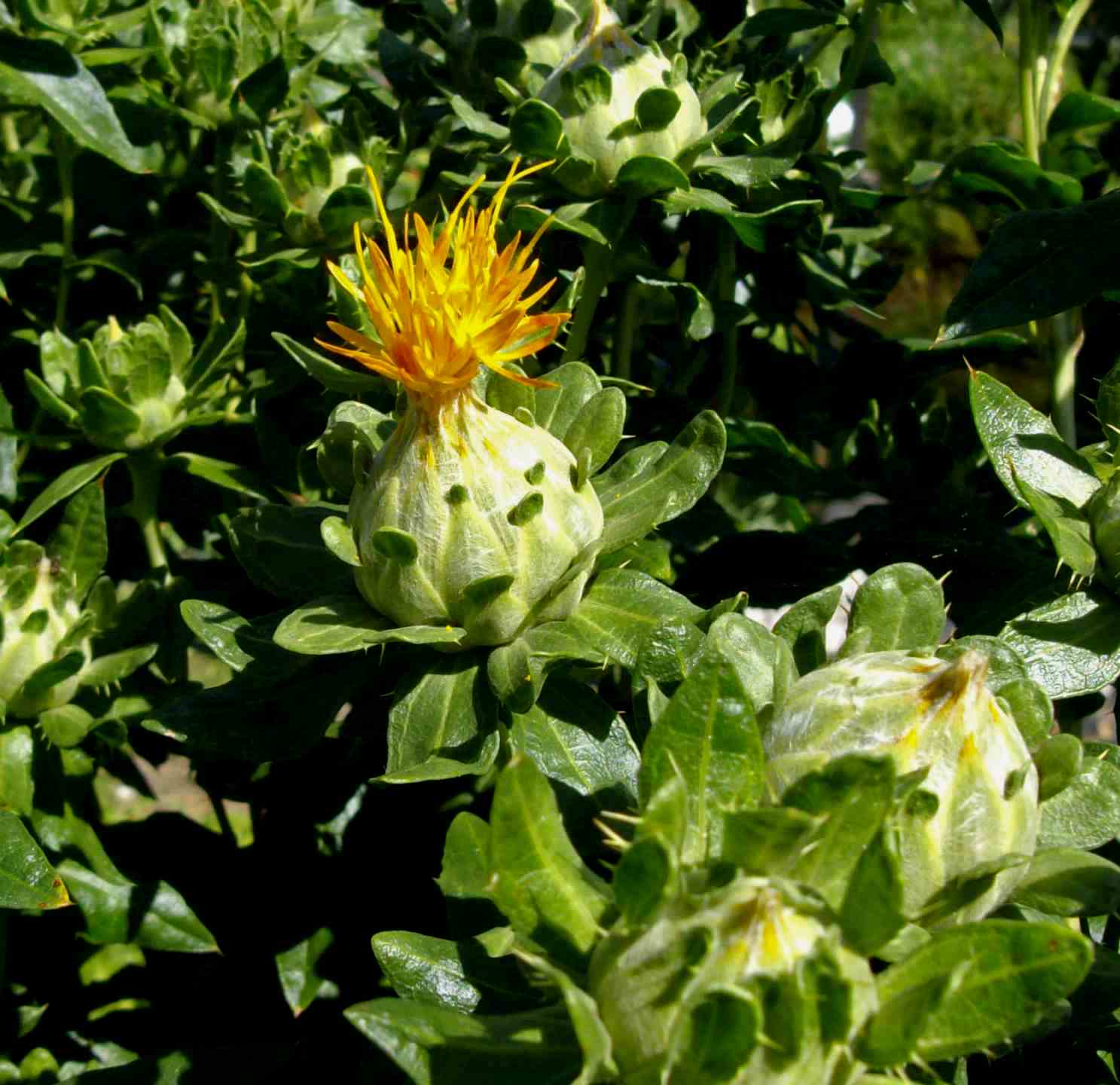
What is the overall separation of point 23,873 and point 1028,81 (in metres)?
1.72

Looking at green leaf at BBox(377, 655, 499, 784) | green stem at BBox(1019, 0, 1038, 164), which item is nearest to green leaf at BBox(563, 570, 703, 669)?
green leaf at BBox(377, 655, 499, 784)

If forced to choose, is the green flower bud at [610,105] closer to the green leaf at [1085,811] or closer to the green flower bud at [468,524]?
the green flower bud at [468,524]

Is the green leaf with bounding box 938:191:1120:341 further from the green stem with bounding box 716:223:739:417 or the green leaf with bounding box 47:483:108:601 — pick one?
the green leaf with bounding box 47:483:108:601

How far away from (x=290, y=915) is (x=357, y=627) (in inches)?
32.3

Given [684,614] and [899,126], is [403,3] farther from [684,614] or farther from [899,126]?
[899,126]

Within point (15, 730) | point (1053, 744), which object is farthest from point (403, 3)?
point (1053, 744)

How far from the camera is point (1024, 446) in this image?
138cm

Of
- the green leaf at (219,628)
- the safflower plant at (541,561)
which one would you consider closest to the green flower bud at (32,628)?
the safflower plant at (541,561)

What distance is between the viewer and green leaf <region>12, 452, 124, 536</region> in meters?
1.67

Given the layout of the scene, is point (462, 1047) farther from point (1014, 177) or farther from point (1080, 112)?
point (1080, 112)

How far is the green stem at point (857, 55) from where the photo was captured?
72.6 inches

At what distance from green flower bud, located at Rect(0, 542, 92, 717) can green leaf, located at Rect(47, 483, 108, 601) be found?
0.09 feet

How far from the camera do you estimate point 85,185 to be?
7.22 feet

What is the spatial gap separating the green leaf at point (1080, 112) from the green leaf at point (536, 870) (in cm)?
140
